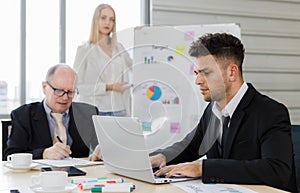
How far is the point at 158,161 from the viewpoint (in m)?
1.59

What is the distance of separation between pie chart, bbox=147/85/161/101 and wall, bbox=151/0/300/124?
688mm

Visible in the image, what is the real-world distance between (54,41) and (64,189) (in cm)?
267

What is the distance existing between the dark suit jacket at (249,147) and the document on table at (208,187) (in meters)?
0.04

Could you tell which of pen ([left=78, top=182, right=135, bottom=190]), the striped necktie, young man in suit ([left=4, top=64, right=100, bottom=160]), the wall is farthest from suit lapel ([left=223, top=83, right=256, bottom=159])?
the wall

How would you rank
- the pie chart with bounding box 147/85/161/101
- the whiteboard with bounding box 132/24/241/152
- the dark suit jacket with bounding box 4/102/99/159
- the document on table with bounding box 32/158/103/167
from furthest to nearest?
the pie chart with bounding box 147/85/161/101
the whiteboard with bounding box 132/24/241/152
the dark suit jacket with bounding box 4/102/99/159
the document on table with bounding box 32/158/103/167

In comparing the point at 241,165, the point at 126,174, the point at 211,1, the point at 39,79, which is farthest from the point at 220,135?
the point at 211,1

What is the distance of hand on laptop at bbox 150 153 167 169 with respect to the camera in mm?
1574

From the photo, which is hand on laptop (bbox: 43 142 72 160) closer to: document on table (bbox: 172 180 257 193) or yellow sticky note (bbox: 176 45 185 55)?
document on table (bbox: 172 180 257 193)

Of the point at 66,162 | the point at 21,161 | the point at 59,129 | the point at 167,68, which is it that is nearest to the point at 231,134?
the point at 66,162

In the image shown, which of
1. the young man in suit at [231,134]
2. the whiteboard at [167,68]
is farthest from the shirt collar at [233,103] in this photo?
the whiteboard at [167,68]

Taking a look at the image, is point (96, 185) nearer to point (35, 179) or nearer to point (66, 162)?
point (35, 179)

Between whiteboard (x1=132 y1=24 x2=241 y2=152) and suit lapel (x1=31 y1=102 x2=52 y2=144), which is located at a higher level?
whiteboard (x1=132 y1=24 x2=241 y2=152)

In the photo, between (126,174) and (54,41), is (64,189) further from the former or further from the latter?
(54,41)

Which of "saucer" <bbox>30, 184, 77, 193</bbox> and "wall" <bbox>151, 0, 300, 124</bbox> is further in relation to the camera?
"wall" <bbox>151, 0, 300, 124</bbox>
